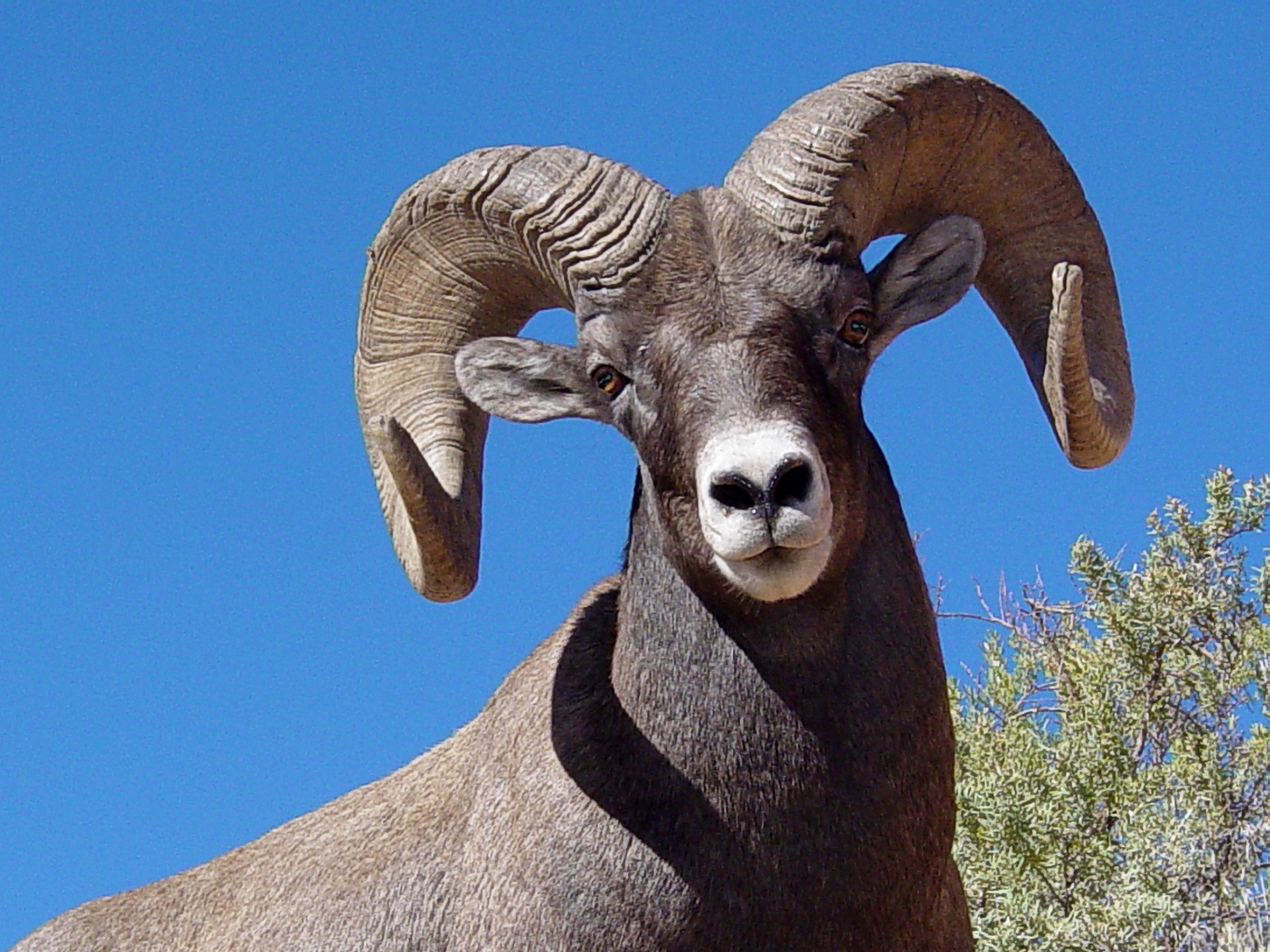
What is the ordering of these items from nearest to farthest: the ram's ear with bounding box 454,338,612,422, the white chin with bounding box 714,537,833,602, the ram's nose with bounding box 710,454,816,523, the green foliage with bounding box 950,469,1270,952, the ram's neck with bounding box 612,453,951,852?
the ram's nose with bounding box 710,454,816,523, the white chin with bounding box 714,537,833,602, the ram's neck with bounding box 612,453,951,852, the ram's ear with bounding box 454,338,612,422, the green foliage with bounding box 950,469,1270,952

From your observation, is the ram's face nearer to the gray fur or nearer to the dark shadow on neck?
the gray fur

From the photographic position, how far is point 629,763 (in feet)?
21.7

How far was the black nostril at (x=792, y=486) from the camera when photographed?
5.88m

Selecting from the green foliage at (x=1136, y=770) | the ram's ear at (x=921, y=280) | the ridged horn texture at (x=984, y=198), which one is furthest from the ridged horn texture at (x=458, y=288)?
the green foliage at (x=1136, y=770)

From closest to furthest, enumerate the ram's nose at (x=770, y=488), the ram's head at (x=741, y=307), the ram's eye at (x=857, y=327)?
the ram's nose at (x=770, y=488) < the ram's head at (x=741, y=307) < the ram's eye at (x=857, y=327)

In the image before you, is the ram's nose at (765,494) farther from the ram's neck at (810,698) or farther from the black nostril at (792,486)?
the ram's neck at (810,698)

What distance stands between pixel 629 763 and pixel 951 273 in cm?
211

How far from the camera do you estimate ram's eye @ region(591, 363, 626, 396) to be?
22.4ft

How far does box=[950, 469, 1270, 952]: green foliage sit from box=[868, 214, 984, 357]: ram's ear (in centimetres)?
644

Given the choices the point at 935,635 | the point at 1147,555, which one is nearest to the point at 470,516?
the point at 935,635

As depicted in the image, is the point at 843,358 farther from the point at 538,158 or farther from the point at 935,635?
the point at 538,158

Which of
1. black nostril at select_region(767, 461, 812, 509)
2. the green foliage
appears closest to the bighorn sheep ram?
black nostril at select_region(767, 461, 812, 509)

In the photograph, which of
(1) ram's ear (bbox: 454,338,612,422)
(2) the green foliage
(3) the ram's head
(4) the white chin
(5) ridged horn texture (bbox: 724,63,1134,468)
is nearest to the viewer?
(4) the white chin

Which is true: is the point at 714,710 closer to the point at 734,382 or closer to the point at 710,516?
the point at 710,516
